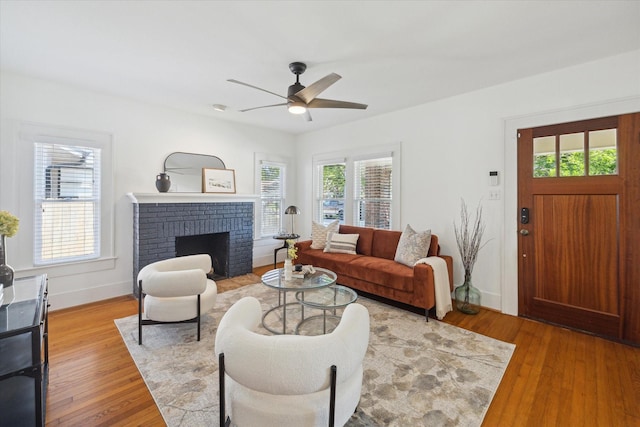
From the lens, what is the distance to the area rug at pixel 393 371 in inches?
69.5

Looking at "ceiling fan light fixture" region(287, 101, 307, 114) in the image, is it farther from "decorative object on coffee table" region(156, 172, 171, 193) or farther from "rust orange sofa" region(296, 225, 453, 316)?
"decorative object on coffee table" region(156, 172, 171, 193)

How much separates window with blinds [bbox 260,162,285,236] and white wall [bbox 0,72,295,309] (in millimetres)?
593

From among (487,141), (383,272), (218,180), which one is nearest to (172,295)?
(383,272)

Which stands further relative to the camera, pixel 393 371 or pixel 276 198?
pixel 276 198

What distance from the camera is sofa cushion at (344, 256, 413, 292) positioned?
3.23 meters

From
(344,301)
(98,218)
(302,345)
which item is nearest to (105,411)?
(302,345)

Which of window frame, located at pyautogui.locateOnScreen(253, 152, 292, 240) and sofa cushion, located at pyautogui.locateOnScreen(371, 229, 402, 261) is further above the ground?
window frame, located at pyautogui.locateOnScreen(253, 152, 292, 240)

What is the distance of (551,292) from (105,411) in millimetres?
A: 4094

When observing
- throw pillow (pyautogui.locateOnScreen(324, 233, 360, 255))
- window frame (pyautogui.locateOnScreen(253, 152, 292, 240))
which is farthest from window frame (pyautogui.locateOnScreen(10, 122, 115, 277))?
throw pillow (pyautogui.locateOnScreen(324, 233, 360, 255))

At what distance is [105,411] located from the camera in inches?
70.7

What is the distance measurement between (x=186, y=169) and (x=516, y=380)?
15.5ft

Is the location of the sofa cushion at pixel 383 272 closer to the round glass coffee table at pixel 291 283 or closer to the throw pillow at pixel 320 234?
the round glass coffee table at pixel 291 283

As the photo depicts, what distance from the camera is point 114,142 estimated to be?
3.78 metres

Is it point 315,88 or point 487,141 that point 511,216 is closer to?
point 487,141
